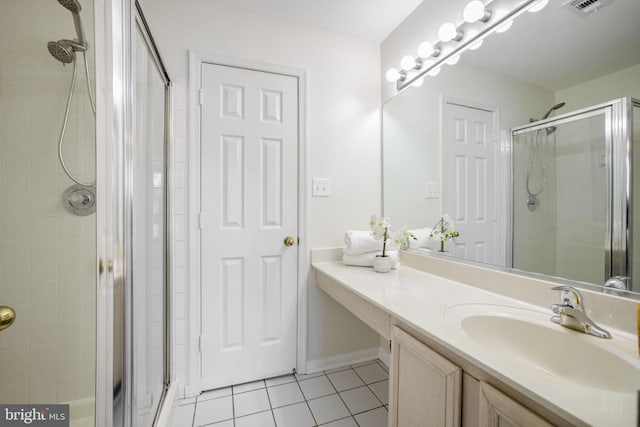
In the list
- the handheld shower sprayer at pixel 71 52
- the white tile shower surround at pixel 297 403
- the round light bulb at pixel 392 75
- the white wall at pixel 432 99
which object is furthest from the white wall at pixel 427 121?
the handheld shower sprayer at pixel 71 52

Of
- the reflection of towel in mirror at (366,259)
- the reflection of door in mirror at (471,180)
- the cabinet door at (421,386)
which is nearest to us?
the cabinet door at (421,386)

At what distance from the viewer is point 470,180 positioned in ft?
4.26

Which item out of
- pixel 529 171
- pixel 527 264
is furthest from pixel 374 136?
pixel 527 264

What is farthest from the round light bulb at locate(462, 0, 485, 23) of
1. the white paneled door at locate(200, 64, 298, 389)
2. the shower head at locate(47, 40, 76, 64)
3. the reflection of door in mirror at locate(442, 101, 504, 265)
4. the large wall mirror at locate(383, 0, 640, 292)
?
the shower head at locate(47, 40, 76, 64)

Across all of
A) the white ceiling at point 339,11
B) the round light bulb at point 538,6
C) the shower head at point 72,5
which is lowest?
the shower head at point 72,5

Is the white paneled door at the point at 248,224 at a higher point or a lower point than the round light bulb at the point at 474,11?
lower

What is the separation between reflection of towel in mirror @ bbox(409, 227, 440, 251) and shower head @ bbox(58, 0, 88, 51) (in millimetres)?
1696

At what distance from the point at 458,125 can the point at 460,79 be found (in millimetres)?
234

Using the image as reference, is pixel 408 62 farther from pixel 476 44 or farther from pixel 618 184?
pixel 618 184

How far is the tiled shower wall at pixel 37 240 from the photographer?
98 cm

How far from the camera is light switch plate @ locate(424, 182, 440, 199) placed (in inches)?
59.1

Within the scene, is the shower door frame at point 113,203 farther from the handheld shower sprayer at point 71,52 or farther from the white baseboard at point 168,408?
the white baseboard at point 168,408

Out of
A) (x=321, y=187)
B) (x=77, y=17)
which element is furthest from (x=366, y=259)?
(x=77, y=17)

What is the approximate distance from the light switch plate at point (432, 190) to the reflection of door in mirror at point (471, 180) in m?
0.05
